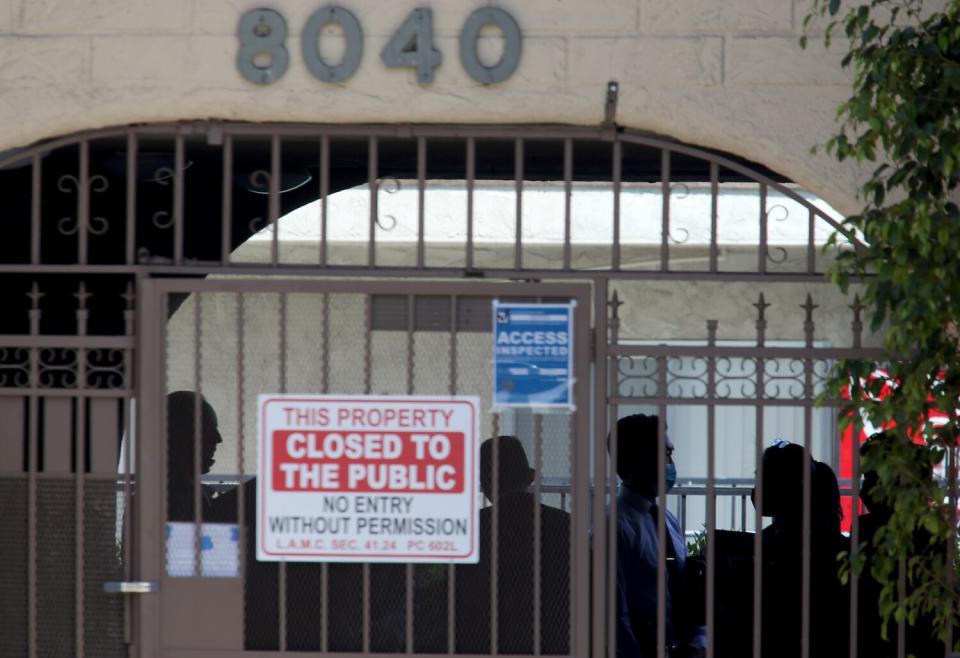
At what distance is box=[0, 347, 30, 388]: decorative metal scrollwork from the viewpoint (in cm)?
486

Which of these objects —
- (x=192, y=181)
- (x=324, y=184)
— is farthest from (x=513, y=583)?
(x=192, y=181)

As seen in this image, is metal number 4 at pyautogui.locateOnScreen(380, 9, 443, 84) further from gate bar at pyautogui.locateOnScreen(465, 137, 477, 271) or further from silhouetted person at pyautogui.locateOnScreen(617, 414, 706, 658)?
silhouetted person at pyautogui.locateOnScreen(617, 414, 706, 658)

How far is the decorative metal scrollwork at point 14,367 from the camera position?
191 inches

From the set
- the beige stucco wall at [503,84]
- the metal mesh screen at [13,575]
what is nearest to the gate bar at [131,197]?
the beige stucco wall at [503,84]

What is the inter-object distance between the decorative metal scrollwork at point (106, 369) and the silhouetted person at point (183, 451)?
23 cm

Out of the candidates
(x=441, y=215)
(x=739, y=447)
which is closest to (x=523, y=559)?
(x=441, y=215)

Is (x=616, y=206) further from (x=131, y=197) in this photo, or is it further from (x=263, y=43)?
(x=131, y=197)

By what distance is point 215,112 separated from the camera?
4781 mm

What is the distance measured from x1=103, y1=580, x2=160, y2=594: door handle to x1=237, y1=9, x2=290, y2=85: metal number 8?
1824mm

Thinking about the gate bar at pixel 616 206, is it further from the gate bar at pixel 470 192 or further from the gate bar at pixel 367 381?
the gate bar at pixel 367 381

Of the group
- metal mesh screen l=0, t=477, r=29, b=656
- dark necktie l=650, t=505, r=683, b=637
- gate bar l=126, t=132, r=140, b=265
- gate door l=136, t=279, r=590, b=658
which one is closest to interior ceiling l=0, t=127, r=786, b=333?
gate bar l=126, t=132, r=140, b=265

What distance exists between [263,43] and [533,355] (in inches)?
57.4

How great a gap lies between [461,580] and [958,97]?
233 centimetres

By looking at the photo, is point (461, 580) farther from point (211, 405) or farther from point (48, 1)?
point (48, 1)
